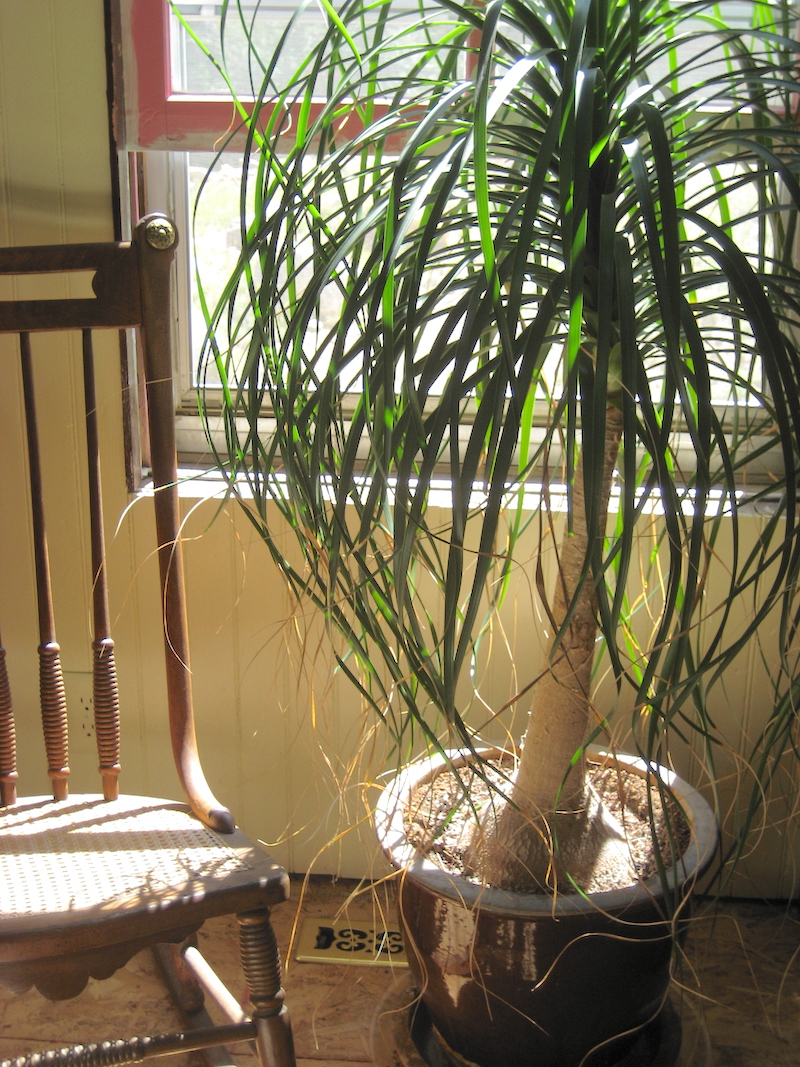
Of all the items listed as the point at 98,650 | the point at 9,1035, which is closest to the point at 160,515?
the point at 98,650

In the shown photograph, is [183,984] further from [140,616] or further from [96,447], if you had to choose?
[96,447]

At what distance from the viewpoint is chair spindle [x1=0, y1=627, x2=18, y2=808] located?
104 centimetres

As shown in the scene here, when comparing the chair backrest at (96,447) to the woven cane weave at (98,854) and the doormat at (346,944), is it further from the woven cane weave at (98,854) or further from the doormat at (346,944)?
the doormat at (346,944)

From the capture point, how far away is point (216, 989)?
3.47 feet

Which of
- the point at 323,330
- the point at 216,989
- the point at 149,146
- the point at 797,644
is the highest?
the point at 149,146

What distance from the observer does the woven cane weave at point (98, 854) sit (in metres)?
0.84

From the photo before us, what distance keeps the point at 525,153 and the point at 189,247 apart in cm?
71

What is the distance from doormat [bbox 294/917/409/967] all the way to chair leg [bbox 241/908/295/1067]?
389 mm

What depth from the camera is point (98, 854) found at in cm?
92

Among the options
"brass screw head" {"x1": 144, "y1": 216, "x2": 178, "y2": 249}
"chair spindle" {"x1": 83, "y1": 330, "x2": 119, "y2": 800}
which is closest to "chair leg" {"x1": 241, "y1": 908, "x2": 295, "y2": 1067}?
"chair spindle" {"x1": 83, "y1": 330, "x2": 119, "y2": 800}

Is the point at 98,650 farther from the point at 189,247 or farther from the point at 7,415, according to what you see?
the point at 189,247

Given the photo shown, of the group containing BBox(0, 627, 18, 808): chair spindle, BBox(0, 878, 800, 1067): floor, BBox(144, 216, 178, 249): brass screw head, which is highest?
BBox(144, 216, 178, 249): brass screw head

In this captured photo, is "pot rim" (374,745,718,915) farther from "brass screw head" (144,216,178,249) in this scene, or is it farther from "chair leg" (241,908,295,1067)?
"brass screw head" (144,216,178,249)

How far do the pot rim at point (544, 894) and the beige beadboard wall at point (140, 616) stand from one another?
0.23m
